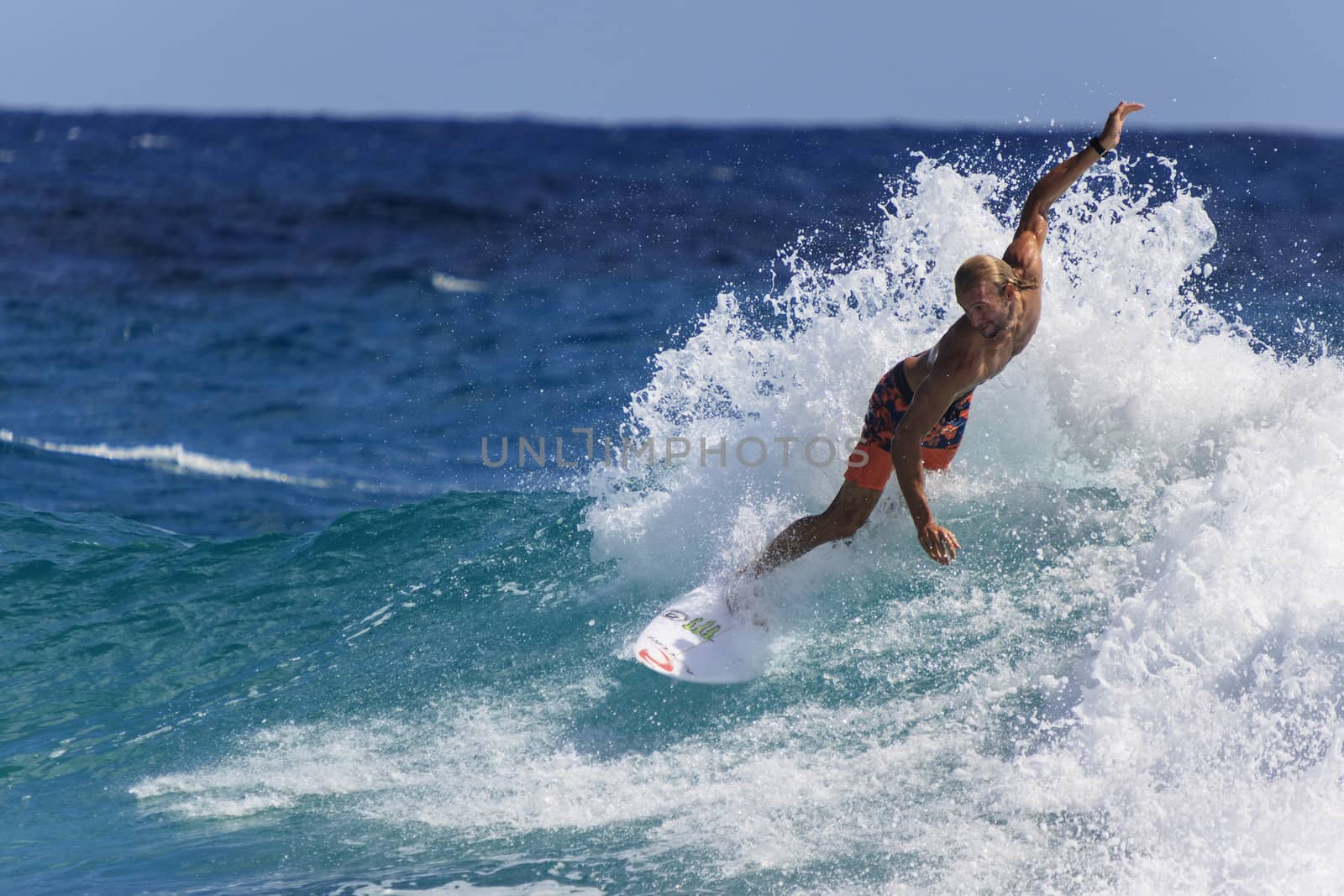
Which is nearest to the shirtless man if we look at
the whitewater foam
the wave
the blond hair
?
the blond hair

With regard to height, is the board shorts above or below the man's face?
below

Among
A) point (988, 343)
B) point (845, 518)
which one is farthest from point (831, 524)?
point (988, 343)

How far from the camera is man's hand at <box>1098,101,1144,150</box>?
5.31 m

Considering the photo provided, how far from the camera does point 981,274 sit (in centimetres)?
477

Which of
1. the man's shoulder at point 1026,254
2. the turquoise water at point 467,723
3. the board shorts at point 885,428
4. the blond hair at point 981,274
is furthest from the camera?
the board shorts at point 885,428

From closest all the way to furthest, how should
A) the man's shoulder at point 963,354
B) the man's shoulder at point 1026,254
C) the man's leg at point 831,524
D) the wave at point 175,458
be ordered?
1. the man's shoulder at point 963,354
2. the man's shoulder at point 1026,254
3. the man's leg at point 831,524
4. the wave at point 175,458

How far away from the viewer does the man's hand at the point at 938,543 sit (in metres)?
4.82

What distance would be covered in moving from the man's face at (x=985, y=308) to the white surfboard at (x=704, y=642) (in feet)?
5.71

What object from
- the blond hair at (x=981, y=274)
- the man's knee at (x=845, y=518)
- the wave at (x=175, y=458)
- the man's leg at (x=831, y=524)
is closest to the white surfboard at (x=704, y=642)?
the man's leg at (x=831, y=524)

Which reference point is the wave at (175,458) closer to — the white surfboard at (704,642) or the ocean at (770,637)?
the ocean at (770,637)

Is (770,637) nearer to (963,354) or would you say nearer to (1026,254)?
(963,354)

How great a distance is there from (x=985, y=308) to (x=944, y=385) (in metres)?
0.33

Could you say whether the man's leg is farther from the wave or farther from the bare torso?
the wave

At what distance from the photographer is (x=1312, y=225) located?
81.4ft
